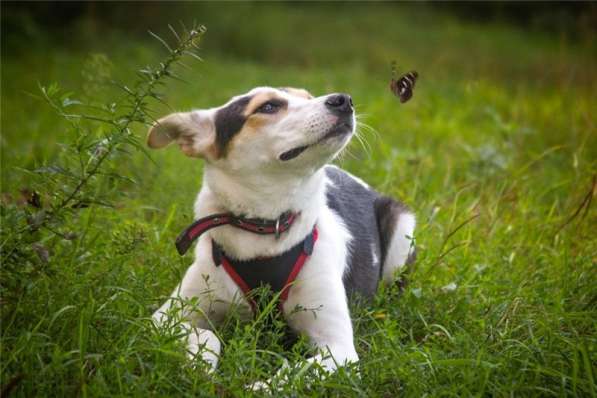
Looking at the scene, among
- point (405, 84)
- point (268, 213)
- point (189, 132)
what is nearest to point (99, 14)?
point (189, 132)

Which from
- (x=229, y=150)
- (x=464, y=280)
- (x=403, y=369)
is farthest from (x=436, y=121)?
(x=403, y=369)

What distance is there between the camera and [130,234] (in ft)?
11.1

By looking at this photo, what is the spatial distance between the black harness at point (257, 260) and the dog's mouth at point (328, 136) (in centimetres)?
31

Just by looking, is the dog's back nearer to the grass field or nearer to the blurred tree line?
the grass field

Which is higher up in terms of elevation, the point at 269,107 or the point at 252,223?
the point at 269,107

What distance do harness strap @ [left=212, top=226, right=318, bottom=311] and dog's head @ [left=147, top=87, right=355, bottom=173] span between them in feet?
1.46

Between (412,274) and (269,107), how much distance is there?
1349 mm

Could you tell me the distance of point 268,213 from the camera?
11.2ft

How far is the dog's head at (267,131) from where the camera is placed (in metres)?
3.27

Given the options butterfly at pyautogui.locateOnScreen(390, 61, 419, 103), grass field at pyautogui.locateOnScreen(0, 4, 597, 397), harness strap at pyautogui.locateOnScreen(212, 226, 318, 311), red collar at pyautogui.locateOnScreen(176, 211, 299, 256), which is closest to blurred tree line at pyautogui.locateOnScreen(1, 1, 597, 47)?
grass field at pyautogui.locateOnScreen(0, 4, 597, 397)

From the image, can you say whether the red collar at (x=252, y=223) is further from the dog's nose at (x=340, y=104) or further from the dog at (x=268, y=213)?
the dog's nose at (x=340, y=104)

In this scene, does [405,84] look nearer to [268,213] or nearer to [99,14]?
[268,213]

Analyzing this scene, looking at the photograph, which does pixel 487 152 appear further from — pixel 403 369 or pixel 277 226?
pixel 403 369

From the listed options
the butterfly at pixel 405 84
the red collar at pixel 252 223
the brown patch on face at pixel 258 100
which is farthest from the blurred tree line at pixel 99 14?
the red collar at pixel 252 223
